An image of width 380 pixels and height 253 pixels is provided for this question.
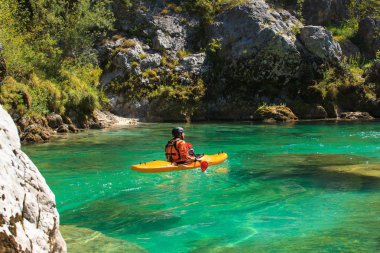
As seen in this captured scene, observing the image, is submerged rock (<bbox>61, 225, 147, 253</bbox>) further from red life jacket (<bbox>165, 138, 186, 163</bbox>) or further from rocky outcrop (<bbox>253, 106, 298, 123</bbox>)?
rocky outcrop (<bbox>253, 106, 298, 123</bbox>)

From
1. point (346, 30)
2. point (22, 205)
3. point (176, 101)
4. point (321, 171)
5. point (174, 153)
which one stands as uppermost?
point (346, 30)

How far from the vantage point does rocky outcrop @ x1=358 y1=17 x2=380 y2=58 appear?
3603 centimetres

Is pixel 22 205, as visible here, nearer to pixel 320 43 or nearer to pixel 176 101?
pixel 176 101

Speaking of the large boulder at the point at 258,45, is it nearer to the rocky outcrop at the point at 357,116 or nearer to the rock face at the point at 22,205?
the rocky outcrop at the point at 357,116

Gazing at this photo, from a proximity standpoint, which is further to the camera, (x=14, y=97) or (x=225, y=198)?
(x=14, y=97)

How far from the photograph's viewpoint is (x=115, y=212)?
7910 millimetres

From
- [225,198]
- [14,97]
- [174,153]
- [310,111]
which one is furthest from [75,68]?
[225,198]

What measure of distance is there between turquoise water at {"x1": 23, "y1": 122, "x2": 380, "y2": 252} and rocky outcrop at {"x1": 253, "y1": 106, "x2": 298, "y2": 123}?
10.6 meters

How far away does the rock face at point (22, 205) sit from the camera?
350 cm

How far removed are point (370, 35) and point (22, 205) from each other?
37698 millimetres

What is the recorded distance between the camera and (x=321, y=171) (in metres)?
11.4

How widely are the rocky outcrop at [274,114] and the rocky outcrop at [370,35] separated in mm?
13026

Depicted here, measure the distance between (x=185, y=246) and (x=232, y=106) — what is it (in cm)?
2439

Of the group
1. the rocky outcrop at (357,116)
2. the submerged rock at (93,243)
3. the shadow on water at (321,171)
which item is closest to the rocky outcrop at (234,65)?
the rocky outcrop at (357,116)
